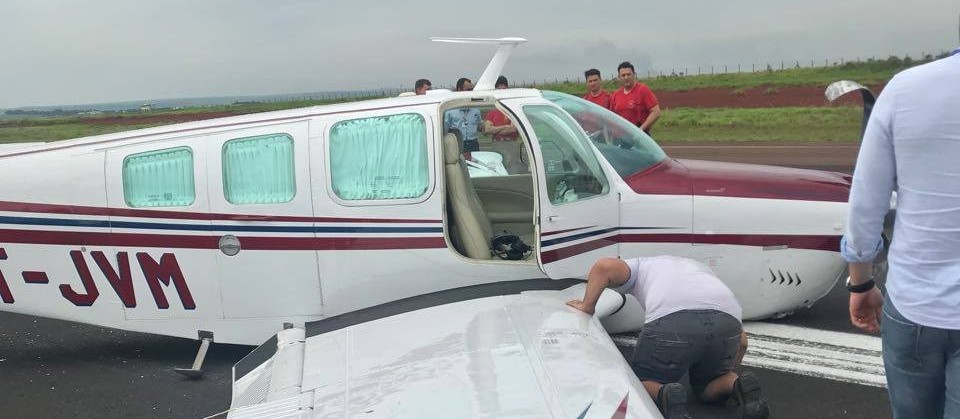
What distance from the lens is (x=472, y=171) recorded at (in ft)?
19.9

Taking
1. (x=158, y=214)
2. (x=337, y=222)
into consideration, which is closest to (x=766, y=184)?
(x=337, y=222)

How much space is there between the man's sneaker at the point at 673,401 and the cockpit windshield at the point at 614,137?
5.28 ft

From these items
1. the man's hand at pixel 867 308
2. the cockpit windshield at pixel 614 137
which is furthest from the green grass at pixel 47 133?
the man's hand at pixel 867 308

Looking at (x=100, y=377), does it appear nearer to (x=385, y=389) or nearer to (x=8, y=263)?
(x=8, y=263)

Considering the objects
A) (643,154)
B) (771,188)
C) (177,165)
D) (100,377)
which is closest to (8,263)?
(100,377)

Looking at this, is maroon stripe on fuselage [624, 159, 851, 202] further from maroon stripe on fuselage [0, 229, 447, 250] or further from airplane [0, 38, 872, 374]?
maroon stripe on fuselage [0, 229, 447, 250]

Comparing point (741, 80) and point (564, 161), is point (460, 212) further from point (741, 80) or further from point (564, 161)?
point (741, 80)

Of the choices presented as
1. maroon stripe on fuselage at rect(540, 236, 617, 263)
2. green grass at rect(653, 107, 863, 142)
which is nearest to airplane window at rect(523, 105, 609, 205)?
maroon stripe on fuselage at rect(540, 236, 617, 263)

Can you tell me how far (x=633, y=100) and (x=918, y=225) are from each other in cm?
619

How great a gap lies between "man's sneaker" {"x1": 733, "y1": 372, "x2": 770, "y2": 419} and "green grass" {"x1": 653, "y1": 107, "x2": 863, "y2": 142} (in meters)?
19.5

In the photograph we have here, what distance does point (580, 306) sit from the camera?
4035 mm

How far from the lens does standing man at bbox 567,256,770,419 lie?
146 inches

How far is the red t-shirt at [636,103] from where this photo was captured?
321 inches

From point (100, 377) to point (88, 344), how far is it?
2.89 feet
